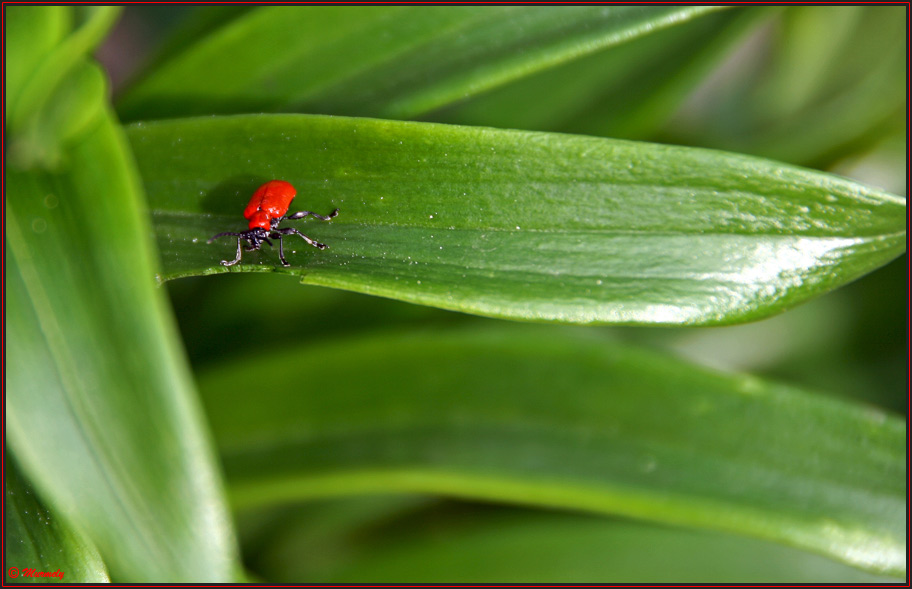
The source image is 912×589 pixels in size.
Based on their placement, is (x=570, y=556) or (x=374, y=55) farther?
(x=570, y=556)

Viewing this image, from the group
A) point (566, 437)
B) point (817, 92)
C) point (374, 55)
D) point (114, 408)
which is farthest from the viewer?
point (817, 92)

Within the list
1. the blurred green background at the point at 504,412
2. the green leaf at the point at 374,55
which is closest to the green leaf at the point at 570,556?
the blurred green background at the point at 504,412

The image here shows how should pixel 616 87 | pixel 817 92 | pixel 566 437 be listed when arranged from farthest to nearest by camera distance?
pixel 817 92
pixel 616 87
pixel 566 437

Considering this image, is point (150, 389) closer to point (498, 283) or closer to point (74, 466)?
point (74, 466)

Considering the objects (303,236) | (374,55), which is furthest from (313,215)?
(374,55)

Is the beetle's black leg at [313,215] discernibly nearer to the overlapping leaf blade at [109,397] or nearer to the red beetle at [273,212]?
the red beetle at [273,212]

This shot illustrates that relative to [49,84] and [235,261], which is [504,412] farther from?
[49,84]

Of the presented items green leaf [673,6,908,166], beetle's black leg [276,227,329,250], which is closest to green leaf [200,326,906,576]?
beetle's black leg [276,227,329,250]
